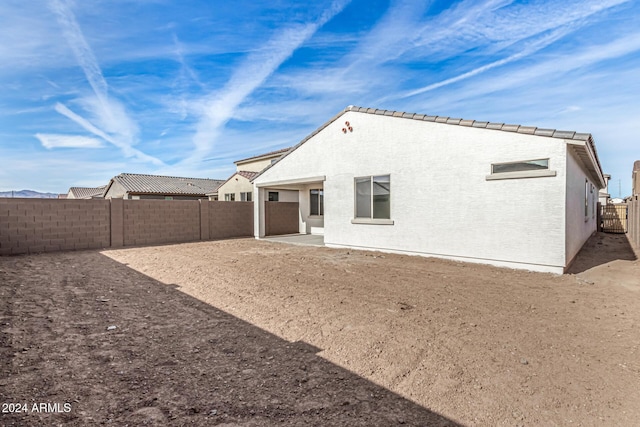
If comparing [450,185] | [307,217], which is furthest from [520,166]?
[307,217]

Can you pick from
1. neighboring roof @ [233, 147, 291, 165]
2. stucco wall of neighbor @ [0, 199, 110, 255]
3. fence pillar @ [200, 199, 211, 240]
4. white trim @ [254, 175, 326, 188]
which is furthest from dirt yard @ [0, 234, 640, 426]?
neighboring roof @ [233, 147, 291, 165]

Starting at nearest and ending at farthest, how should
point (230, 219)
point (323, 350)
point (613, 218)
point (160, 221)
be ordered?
1. point (323, 350)
2. point (160, 221)
3. point (230, 219)
4. point (613, 218)

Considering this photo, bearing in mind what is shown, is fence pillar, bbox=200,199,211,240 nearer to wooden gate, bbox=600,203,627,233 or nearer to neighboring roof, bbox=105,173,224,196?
neighboring roof, bbox=105,173,224,196

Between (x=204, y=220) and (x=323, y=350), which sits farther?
(x=204, y=220)

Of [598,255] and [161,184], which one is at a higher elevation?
[161,184]

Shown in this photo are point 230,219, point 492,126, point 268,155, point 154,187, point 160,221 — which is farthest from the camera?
point 154,187

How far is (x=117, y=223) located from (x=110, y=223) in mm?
252

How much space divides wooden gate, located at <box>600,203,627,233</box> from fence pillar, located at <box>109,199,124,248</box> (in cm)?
2783

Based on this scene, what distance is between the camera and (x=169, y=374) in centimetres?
296

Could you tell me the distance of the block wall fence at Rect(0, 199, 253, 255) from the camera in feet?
35.6

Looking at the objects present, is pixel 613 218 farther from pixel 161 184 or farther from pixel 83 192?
pixel 83 192

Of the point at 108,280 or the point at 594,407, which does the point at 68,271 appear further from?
the point at 594,407

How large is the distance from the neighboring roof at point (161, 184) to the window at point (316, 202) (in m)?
18.7

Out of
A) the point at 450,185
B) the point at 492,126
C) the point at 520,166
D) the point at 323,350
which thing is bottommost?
the point at 323,350
